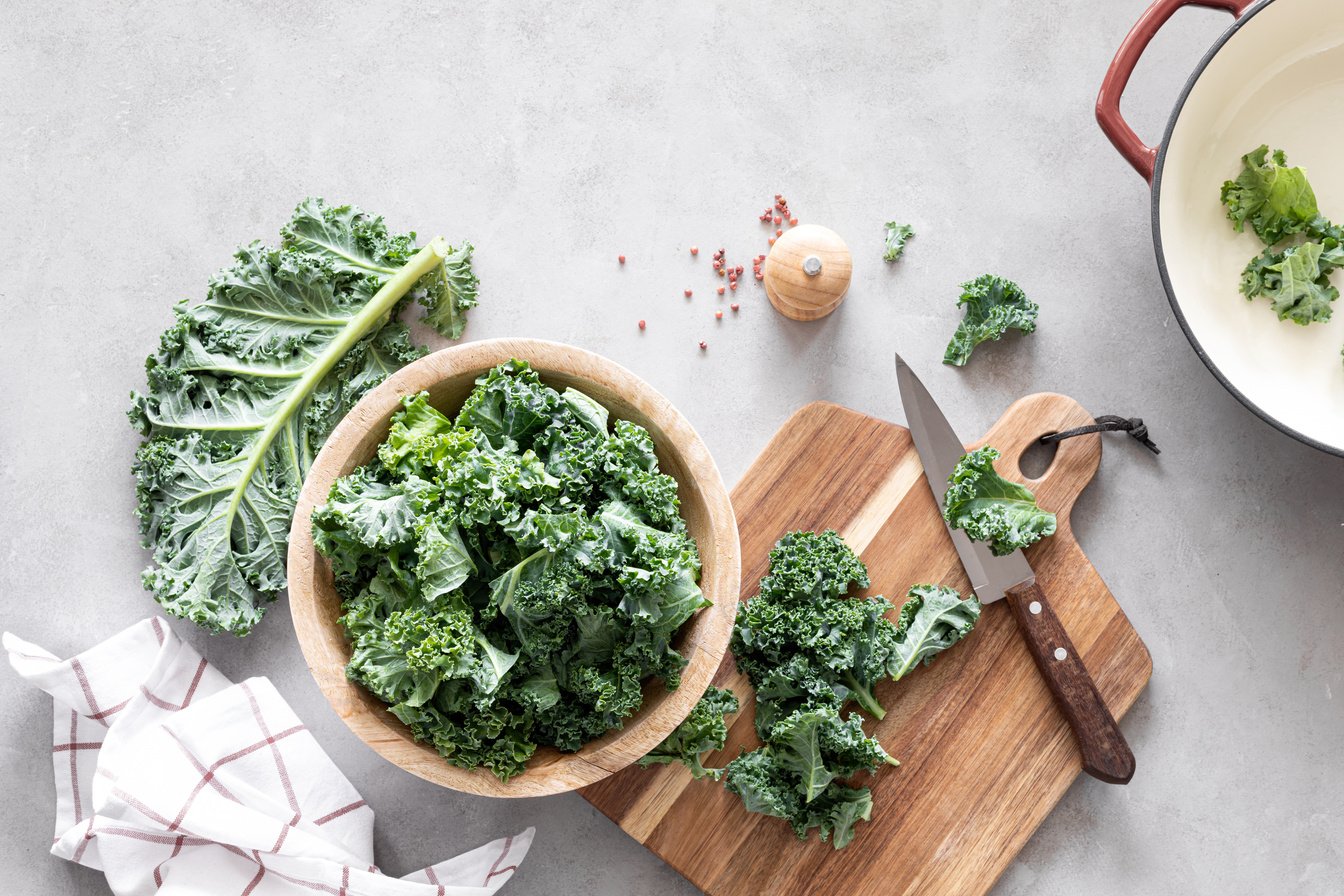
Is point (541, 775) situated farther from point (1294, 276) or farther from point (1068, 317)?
point (1294, 276)

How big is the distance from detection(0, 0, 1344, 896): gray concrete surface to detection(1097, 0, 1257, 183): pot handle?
338mm

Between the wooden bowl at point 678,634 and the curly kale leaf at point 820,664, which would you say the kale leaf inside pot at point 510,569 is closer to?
the wooden bowl at point 678,634

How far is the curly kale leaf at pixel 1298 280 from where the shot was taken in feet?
8.14

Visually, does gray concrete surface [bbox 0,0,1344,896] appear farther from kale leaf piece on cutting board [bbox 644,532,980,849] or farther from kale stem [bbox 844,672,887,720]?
kale stem [bbox 844,672,887,720]

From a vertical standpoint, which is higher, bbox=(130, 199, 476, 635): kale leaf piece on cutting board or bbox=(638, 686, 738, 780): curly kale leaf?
bbox=(130, 199, 476, 635): kale leaf piece on cutting board

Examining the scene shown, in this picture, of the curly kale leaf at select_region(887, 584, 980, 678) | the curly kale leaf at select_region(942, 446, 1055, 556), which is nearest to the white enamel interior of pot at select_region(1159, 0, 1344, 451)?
the curly kale leaf at select_region(942, 446, 1055, 556)

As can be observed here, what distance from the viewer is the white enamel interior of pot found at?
2531 mm

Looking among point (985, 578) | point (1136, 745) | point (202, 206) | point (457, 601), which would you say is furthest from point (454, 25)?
point (1136, 745)

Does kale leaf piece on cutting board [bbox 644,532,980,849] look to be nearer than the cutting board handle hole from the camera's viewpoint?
Yes

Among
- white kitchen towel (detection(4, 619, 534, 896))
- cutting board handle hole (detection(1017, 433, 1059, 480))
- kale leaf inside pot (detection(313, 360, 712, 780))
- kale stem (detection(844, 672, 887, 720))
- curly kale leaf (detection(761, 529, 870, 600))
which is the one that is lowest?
white kitchen towel (detection(4, 619, 534, 896))

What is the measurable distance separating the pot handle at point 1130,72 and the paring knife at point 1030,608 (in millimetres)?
679

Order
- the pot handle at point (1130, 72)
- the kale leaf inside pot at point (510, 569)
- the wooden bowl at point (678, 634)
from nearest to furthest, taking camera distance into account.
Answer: the kale leaf inside pot at point (510, 569)
the wooden bowl at point (678, 634)
the pot handle at point (1130, 72)

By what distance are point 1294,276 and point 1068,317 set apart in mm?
512

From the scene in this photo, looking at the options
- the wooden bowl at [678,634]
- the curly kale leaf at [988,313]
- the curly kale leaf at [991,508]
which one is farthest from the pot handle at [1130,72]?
the wooden bowl at [678,634]
